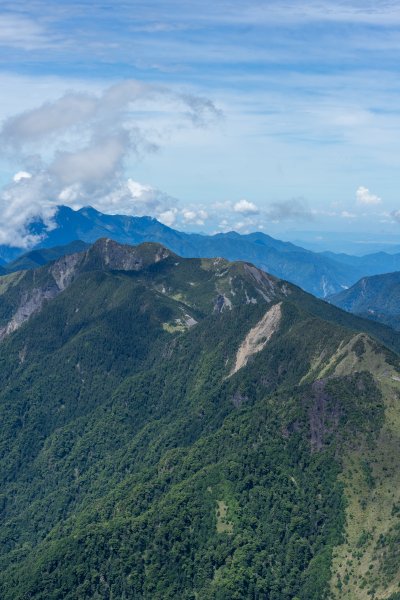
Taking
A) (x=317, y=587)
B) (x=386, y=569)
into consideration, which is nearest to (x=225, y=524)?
(x=317, y=587)

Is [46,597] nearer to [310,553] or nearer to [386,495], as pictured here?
[310,553]

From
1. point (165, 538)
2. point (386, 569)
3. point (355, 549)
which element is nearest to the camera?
point (386, 569)

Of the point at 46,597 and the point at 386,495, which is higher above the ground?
the point at 386,495

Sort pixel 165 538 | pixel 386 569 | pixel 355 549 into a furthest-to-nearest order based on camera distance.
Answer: pixel 165 538 < pixel 355 549 < pixel 386 569

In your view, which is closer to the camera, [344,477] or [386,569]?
[386,569]

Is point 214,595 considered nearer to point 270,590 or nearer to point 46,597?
point 270,590

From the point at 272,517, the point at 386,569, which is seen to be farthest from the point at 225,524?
the point at 386,569

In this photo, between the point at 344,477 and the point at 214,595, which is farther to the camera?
the point at 344,477

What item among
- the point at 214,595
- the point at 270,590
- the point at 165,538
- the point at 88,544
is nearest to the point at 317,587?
the point at 270,590
